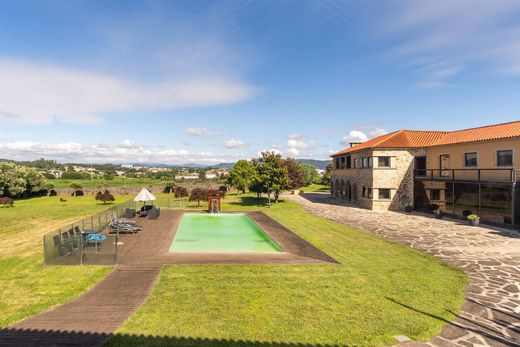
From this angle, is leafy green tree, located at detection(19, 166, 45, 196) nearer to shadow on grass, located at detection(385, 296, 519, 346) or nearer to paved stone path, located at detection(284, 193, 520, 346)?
paved stone path, located at detection(284, 193, 520, 346)

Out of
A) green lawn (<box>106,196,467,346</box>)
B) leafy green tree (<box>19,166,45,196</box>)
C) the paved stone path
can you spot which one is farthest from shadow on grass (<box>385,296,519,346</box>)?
leafy green tree (<box>19,166,45,196</box>)

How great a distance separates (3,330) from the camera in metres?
8.82

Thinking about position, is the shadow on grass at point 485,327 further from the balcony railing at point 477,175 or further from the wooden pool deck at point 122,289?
the balcony railing at point 477,175

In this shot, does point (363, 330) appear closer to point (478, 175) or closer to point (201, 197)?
point (478, 175)

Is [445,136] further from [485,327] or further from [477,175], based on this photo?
[485,327]

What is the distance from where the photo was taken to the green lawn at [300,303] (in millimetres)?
8448

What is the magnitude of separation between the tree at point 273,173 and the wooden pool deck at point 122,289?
19538 millimetres

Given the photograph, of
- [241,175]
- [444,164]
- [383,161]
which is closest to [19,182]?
[241,175]

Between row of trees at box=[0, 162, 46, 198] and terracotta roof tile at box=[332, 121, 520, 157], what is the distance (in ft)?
216

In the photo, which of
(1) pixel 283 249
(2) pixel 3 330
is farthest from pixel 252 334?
(1) pixel 283 249

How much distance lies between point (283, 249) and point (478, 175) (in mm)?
20562

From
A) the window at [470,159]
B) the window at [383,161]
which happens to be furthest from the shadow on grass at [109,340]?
the window at [383,161]

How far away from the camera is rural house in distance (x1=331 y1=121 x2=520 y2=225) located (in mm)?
27011

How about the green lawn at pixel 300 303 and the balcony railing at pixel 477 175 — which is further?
the balcony railing at pixel 477 175
